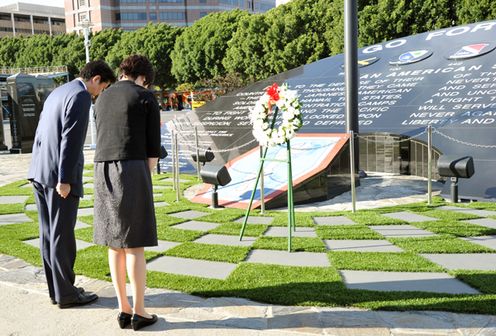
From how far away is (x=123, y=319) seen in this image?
3.55 m

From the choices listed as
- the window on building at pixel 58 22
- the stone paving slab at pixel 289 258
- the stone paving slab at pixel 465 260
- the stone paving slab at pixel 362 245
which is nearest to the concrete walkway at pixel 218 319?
the stone paving slab at pixel 289 258

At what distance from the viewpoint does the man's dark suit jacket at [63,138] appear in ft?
12.4

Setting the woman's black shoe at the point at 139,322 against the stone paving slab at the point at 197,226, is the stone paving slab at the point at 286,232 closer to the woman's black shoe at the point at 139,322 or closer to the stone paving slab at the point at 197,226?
the stone paving slab at the point at 197,226

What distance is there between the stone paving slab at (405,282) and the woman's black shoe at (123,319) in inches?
69.3

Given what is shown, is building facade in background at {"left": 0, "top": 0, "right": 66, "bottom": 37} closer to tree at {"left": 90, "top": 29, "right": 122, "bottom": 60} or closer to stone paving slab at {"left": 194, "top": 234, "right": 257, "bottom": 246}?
tree at {"left": 90, "top": 29, "right": 122, "bottom": 60}

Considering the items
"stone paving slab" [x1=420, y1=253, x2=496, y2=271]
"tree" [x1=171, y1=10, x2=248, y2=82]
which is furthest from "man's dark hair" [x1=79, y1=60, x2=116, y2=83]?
"tree" [x1=171, y1=10, x2=248, y2=82]

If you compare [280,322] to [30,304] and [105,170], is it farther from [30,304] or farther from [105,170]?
[30,304]

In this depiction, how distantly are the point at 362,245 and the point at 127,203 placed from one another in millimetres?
2977

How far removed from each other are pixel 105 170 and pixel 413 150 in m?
8.39

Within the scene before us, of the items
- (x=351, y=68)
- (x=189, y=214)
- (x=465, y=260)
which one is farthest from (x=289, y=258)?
(x=351, y=68)

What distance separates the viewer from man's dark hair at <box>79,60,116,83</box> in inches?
155

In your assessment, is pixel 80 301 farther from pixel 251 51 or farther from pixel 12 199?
pixel 251 51

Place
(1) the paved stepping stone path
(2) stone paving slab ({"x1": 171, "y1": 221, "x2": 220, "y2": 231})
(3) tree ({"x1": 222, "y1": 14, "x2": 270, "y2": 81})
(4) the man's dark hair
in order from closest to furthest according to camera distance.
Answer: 1. (4) the man's dark hair
2. (1) the paved stepping stone path
3. (2) stone paving slab ({"x1": 171, "y1": 221, "x2": 220, "y2": 231})
4. (3) tree ({"x1": 222, "y1": 14, "x2": 270, "y2": 81})

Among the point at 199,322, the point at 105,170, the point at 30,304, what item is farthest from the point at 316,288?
the point at 30,304
